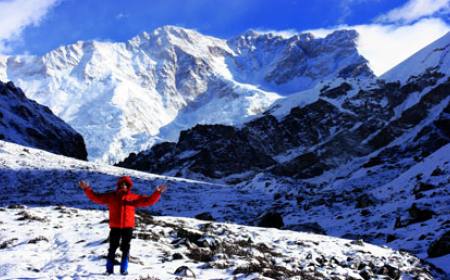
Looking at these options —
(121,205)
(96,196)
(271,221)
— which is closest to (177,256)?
(121,205)

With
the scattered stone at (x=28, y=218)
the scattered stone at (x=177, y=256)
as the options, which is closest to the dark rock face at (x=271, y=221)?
the scattered stone at (x=28, y=218)

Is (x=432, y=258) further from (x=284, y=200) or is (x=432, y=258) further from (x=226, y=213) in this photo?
(x=284, y=200)

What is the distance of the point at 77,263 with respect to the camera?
15.3 m

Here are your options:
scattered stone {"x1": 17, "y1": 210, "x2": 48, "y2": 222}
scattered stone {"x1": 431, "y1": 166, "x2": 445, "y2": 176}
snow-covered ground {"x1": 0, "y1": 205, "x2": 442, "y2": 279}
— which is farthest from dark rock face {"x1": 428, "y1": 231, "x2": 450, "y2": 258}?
scattered stone {"x1": 431, "y1": 166, "x2": 445, "y2": 176}

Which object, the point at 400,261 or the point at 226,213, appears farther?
the point at 226,213

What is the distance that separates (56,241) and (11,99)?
367 feet

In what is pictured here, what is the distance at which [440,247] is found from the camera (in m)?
23.3

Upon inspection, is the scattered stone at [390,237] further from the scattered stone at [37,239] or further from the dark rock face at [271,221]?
the scattered stone at [37,239]

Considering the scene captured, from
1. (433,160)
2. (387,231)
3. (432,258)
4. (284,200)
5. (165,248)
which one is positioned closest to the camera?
(165,248)

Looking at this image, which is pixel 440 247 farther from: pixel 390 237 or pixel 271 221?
pixel 271 221

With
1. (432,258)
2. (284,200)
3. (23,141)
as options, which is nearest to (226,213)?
(284,200)

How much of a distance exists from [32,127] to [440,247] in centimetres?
10354

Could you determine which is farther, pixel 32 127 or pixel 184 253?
pixel 32 127

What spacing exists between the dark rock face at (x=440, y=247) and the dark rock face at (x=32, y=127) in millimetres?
84431
